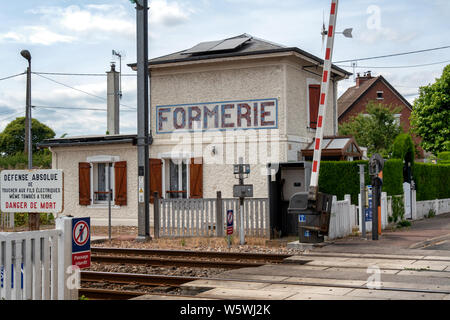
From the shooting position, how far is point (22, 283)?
23.2ft

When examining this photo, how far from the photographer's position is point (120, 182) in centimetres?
2233

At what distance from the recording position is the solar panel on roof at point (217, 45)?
21188mm

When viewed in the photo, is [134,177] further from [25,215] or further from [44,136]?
[44,136]

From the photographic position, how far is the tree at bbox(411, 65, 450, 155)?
41719mm

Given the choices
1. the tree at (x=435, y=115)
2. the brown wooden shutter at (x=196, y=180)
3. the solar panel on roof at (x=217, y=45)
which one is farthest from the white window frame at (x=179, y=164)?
the tree at (x=435, y=115)

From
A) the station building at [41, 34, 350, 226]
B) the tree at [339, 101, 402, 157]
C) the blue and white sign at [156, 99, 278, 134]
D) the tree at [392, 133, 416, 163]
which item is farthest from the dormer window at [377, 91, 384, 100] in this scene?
the blue and white sign at [156, 99, 278, 134]

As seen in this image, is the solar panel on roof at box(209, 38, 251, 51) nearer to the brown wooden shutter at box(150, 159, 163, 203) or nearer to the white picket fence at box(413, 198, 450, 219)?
the brown wooden shutter at box(150, 159, 163, 203)

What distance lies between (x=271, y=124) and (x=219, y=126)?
2.04 meters

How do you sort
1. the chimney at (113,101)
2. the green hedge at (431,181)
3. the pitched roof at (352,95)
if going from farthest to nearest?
the pitched roof at (352,95)
the chimney at (113,101)
the green hedge at (431,181)

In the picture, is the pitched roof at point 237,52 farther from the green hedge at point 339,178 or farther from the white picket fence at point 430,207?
the white picket fence at point 430,207

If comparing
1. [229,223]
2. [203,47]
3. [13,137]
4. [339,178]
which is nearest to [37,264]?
[229,223]

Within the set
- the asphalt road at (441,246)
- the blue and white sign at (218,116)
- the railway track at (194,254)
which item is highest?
the blue and white sign at (218,116)

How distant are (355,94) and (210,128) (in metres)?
31.3

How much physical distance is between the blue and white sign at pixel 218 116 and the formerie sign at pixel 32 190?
42.7ft
